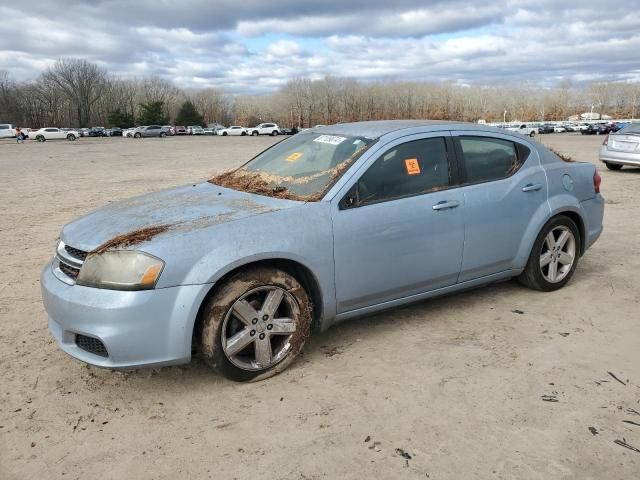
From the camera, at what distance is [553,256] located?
193 inches

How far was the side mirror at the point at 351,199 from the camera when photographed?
3.66m

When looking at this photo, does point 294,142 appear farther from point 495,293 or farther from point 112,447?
point 112,447

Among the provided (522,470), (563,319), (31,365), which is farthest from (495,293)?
(31,365)

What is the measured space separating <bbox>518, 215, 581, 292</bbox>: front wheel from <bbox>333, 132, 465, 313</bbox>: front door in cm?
101

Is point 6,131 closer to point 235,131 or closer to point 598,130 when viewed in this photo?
point 235,131

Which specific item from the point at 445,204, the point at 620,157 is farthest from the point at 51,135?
the point at 445,204


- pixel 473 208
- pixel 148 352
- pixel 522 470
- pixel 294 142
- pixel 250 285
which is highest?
pixel 294 142

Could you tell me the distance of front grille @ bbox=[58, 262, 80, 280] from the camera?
3281mm

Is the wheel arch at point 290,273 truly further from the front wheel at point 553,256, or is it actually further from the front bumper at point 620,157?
the front bumper at point 620,157

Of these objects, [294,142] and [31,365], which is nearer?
[31,365]

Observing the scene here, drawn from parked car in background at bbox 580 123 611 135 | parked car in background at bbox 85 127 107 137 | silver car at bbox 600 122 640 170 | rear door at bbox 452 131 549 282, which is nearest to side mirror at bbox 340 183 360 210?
rear door at bbox 452 131 549 282

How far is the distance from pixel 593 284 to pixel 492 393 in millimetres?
2600

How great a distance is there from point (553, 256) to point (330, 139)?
90.9 inches

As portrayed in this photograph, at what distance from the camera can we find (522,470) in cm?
254
